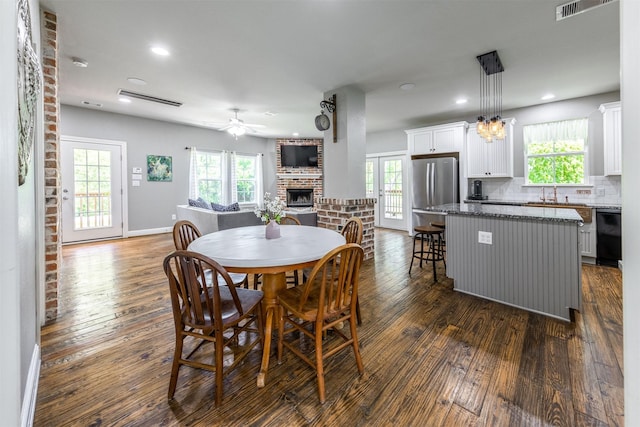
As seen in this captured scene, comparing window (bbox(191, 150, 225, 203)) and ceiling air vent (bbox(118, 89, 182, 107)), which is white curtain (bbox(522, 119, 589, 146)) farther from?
window (bbox(191, 150, 225, 203))

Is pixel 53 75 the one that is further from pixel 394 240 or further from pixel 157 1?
pixel 394 240

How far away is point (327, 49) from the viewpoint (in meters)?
2.99

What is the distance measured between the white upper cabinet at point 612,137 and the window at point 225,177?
7.16 metres

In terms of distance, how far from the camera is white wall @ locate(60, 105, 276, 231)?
214 inches

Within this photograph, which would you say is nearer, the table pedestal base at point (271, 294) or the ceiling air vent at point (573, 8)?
the table pedestal base at point (271, 294)

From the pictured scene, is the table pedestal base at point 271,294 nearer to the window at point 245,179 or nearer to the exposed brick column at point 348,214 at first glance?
the exposed brick column at point 348,214

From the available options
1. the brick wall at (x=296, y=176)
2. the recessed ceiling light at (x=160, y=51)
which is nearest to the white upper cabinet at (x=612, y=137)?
the brick wall at (x=296, y=176)

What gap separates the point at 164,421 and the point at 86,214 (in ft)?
18.7

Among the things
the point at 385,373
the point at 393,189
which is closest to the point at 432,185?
the point at 393,189

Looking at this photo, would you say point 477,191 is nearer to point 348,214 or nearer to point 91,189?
point 348,214

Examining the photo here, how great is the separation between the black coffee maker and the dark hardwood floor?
2661mm

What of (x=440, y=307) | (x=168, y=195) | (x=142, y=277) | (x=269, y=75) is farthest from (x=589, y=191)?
(x=168, y=195)

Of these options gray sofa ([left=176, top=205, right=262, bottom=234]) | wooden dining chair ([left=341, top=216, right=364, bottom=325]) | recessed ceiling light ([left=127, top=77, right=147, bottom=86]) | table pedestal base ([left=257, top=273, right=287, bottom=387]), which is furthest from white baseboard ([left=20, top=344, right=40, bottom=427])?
recessed ceiling light ([left=127, top=77, right=147, bottom=86])

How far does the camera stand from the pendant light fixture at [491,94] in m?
3.10
